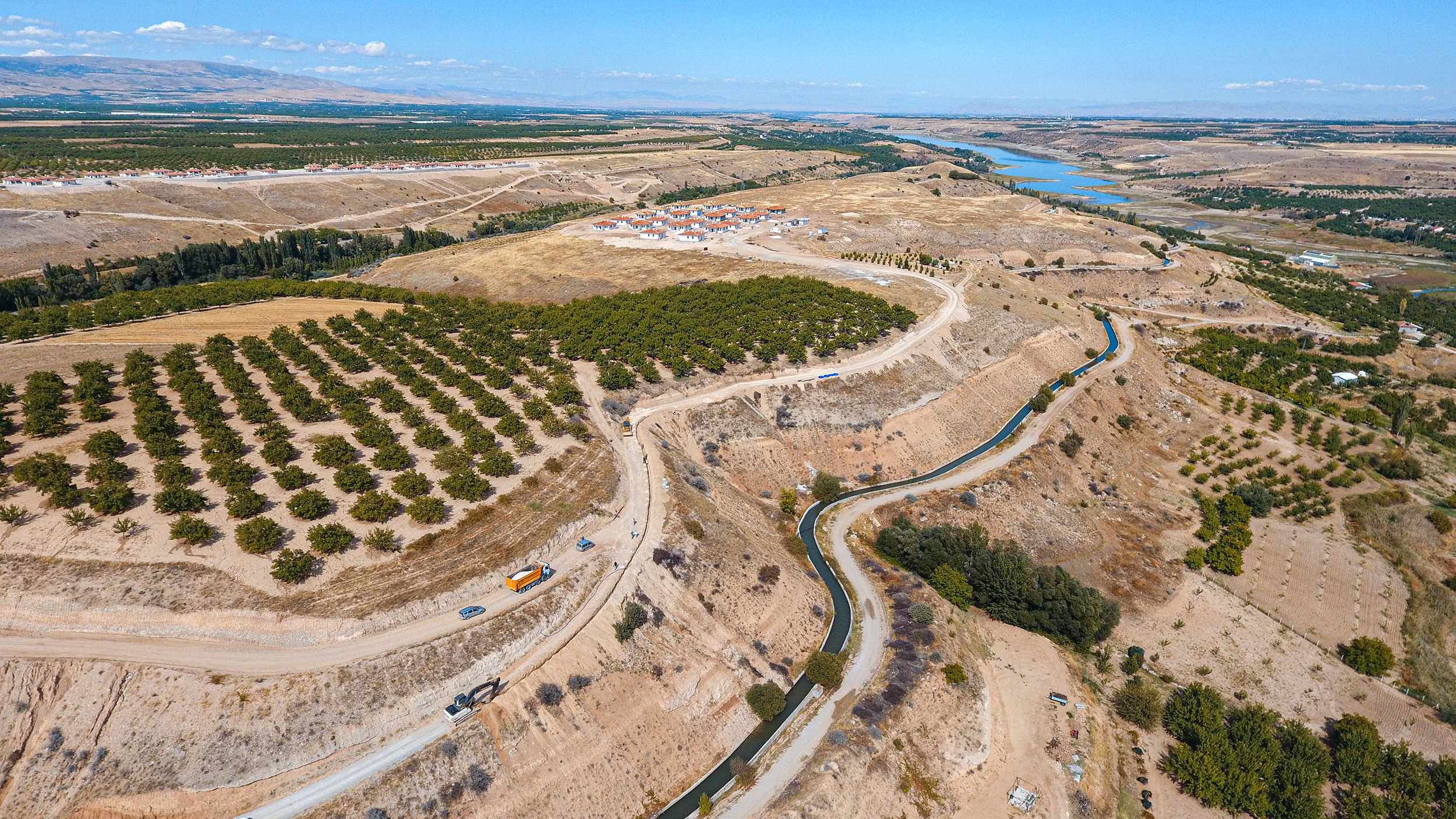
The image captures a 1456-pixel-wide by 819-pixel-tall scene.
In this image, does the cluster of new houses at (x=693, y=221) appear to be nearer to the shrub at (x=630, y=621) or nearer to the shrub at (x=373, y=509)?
the shrub at (x=373, y=509)

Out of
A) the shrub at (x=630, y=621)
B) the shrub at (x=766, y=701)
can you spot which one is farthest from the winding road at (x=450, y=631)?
the shrub at (x=630, y=621)

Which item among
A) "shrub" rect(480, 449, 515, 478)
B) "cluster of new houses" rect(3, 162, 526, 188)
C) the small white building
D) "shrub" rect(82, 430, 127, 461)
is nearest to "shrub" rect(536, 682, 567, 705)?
"shrub" rect(480, 449, 515, 478)

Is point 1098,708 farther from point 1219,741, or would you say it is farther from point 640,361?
point 640,361

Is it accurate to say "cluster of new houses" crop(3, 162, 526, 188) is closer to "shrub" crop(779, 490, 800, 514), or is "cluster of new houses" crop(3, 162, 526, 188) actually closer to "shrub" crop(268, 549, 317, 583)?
"shrub" crop(268, 549, 317, 583)

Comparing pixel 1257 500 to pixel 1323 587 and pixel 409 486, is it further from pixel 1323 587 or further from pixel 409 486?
pixel 409 486

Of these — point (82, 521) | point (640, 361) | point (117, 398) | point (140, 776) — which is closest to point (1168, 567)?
point (640, 361)

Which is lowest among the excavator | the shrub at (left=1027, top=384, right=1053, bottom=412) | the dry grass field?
the excavator
